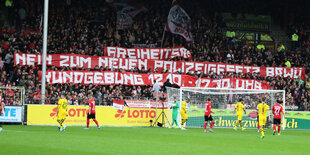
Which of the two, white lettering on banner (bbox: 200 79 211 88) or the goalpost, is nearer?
the goalpost

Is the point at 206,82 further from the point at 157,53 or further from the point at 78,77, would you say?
the point at 78,77

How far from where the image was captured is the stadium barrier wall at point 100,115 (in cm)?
3027

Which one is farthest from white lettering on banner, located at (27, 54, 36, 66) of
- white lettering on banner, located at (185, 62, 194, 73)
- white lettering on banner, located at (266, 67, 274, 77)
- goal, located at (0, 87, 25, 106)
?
white lettering on banner, located at (266, 67, 274, 77)

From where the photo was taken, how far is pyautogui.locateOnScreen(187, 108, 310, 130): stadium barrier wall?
109ft

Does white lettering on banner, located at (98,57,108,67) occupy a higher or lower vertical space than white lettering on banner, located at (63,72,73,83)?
higher

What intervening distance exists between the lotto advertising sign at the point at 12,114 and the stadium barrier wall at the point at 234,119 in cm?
1025

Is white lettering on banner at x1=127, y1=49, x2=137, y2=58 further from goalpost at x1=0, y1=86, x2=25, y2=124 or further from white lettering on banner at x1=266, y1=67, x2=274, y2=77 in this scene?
white lettering on banner at x1=266, y1=67, x2=274, y2=77

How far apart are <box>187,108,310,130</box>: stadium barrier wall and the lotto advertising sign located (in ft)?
33.6

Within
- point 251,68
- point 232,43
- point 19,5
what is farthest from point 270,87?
point 19,5

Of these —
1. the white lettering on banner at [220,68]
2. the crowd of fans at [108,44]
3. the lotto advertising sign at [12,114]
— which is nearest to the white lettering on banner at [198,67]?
the crowd of fans at [108,44]

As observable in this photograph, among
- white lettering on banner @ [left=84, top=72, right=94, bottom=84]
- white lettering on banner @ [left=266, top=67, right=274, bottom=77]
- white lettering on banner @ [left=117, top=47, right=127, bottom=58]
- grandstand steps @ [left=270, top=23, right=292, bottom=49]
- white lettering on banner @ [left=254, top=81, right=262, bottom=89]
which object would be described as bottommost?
white lettering on banner @ [left=254, top=81, right=262, bottom=89]

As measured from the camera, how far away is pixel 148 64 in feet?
123

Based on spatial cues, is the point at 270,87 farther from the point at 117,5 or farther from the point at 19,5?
the point at 19,5

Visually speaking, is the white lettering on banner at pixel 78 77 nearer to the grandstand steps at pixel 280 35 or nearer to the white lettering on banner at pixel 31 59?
the white lettering on banner at pixel 31 59
